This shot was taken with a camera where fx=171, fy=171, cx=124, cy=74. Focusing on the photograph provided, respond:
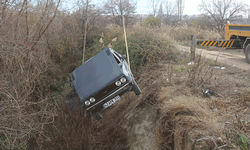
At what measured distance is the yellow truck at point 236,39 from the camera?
7555 mm

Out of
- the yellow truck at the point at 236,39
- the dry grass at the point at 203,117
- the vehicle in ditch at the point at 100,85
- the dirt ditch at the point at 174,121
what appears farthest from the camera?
the yellow truck at the point at 236,39

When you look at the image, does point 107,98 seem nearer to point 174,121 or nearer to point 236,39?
point 174,121

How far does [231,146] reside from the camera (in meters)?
2.71

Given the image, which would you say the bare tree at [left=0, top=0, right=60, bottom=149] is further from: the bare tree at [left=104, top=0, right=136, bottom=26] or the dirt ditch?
the bare tree at [left=104, top=0, right=136, bottom=26]

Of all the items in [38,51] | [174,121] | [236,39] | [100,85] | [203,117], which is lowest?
[174,121]

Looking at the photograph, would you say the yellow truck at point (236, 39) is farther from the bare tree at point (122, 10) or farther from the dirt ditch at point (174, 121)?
the bare tree at point (122, 10)

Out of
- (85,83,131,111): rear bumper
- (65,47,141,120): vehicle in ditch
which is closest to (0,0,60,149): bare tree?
(65,47,141,120): vehicle in ditch

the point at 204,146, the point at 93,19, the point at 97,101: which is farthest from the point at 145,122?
the point at 93,19

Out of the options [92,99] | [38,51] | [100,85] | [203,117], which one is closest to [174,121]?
[203,117]

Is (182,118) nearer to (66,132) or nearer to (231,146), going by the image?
(231,146)

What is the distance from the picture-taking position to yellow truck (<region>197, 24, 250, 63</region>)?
7555 mm

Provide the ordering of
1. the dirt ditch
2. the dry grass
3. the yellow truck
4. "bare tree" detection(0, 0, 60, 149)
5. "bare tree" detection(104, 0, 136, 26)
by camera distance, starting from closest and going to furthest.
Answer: the dry grass, the dirt ditch, "bare tree" detection(0, 0, 60, 149), the yellow truck, "bare tree" detection(104, 0, 136, 26)

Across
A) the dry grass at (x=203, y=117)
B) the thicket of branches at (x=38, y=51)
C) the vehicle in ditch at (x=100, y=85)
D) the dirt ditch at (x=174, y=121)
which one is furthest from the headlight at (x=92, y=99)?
the dry grass at (x=203, y=117)

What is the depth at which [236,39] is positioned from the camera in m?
8.16
